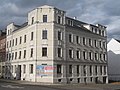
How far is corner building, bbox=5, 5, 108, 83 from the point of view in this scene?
43750mm

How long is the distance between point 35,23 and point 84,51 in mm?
14424

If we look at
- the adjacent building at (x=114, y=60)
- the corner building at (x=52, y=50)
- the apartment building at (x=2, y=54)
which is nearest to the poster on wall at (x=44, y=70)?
the corner building at (x=52, y=50)

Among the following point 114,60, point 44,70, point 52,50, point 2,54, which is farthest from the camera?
point 114,60

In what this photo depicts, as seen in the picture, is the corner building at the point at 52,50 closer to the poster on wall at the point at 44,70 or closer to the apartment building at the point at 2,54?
the poster on wall at the point at 44,70

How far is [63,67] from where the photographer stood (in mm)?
45094

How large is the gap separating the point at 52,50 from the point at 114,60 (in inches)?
1273

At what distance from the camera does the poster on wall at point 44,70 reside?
42725 mm

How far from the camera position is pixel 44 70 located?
141 feet

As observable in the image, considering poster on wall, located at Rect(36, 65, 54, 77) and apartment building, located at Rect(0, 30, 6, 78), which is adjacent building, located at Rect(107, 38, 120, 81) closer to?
poster on wall, located at Rect(36, 65, 54, 77)

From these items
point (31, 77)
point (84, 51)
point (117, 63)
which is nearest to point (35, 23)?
point (31, 77)

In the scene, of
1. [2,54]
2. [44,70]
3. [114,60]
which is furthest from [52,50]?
[114,60]

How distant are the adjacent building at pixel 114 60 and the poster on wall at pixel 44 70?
1227 inches

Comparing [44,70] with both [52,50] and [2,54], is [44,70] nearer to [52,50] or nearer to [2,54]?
[52,50]

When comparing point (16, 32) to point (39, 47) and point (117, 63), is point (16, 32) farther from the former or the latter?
point (117, 63)
